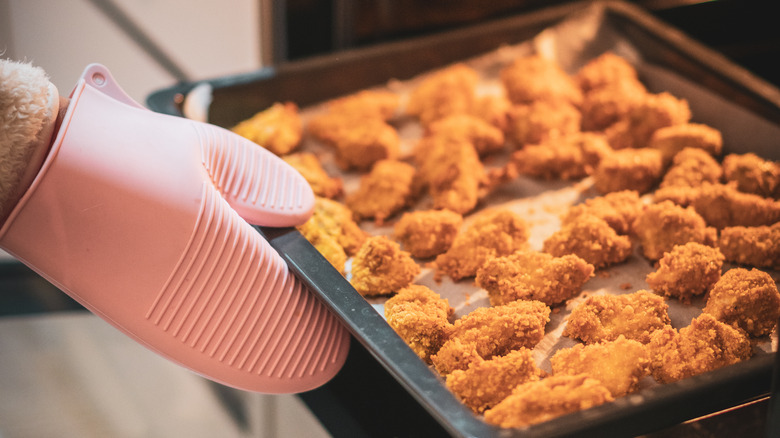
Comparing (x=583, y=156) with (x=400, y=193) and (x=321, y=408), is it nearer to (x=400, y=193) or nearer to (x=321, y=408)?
(x=400, y=193)

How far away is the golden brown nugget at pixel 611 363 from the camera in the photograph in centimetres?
69

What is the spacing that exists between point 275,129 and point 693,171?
0.68m

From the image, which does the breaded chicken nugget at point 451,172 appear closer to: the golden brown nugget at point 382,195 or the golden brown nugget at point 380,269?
the golden brown nugget at point 382,195

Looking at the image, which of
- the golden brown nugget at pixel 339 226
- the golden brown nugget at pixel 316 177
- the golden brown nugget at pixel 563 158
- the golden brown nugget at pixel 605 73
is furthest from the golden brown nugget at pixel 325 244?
the golden brown nugget at pixel 605 73

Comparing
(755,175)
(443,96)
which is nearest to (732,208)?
(755,175)

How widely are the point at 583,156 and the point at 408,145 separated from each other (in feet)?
1.04

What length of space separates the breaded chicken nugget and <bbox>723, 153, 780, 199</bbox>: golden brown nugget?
1.24ft

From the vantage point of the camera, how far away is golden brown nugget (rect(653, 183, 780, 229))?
38.1 inches

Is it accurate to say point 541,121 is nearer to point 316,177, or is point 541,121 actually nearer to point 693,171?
point 693,171

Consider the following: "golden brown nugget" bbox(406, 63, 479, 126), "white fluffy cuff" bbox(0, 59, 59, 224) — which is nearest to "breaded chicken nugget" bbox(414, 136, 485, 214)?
"golden brown nugget" bbox(406, 63, 479, 126)

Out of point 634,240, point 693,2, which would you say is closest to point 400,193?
point 634,240

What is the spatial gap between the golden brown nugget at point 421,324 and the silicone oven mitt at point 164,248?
9cm

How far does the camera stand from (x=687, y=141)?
114 cm

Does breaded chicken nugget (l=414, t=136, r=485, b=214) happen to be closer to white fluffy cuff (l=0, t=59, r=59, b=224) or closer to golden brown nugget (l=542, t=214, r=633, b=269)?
golden brown nugget (l=542, t=214, r=633, b=269)
